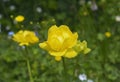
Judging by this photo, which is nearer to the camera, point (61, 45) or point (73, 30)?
point (61, 45)

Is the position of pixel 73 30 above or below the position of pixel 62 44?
above

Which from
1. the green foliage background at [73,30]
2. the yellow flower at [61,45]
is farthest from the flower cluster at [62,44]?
the green foliage background at [73,30]

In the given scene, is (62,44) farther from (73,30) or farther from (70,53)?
(73,30)

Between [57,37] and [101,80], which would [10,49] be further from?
[57,37]

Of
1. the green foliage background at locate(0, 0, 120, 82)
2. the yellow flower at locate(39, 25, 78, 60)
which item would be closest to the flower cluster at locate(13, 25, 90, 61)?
the yellow flower at locate(39, 25, 78, 60)

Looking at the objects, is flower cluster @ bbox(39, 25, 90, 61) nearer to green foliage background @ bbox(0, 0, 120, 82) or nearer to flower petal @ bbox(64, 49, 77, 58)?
flower petal @ bbox(64, 49, 77, 58)

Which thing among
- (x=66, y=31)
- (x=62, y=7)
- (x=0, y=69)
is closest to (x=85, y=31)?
(x=62, y=7)

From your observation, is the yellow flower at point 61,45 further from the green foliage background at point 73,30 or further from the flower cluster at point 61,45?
the green foliage background at point 73,30

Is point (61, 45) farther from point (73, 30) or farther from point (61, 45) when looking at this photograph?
point (73, 30)

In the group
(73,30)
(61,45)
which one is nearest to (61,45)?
(61,45)
